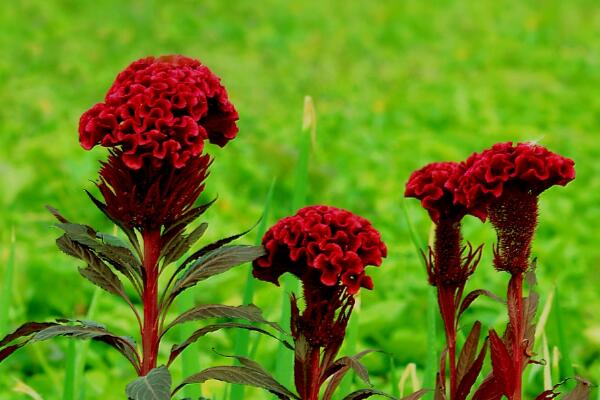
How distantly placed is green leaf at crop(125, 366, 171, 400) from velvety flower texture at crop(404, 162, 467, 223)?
463mm

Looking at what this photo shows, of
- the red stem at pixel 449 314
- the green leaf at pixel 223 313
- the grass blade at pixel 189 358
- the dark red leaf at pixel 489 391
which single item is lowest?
the dark red leaf at pixel 489 391

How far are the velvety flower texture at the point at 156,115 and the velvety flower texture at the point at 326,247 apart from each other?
0.18m

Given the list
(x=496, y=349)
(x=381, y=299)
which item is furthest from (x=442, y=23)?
(x=496, y=349)

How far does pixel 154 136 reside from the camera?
1296 mm

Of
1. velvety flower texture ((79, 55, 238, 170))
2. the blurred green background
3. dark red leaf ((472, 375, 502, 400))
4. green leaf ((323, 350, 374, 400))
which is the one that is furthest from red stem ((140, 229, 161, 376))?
the blurred green background

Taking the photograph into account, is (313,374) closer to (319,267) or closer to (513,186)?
(319,267)

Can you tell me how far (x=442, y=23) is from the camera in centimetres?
918

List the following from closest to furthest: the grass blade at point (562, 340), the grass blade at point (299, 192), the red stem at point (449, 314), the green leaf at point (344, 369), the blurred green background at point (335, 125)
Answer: the green leaf at point (344, 369) → the red stem at point (449, 314) → the grass blade at point (299, 192) → the grass blade at point (562, 340) → the blurred green background at point (335, 125)

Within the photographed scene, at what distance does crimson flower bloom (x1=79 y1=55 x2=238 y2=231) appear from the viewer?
1.31m

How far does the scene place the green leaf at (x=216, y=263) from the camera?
139cm

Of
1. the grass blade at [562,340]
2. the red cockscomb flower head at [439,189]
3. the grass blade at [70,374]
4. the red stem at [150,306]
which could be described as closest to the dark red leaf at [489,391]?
the red cockscomb flower head at [439,189]

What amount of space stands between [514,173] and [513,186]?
46 mm

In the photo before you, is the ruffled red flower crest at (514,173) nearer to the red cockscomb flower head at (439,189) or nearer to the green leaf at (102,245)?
the red cockscomb flower head at (439,189)

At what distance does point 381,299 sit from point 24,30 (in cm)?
530
